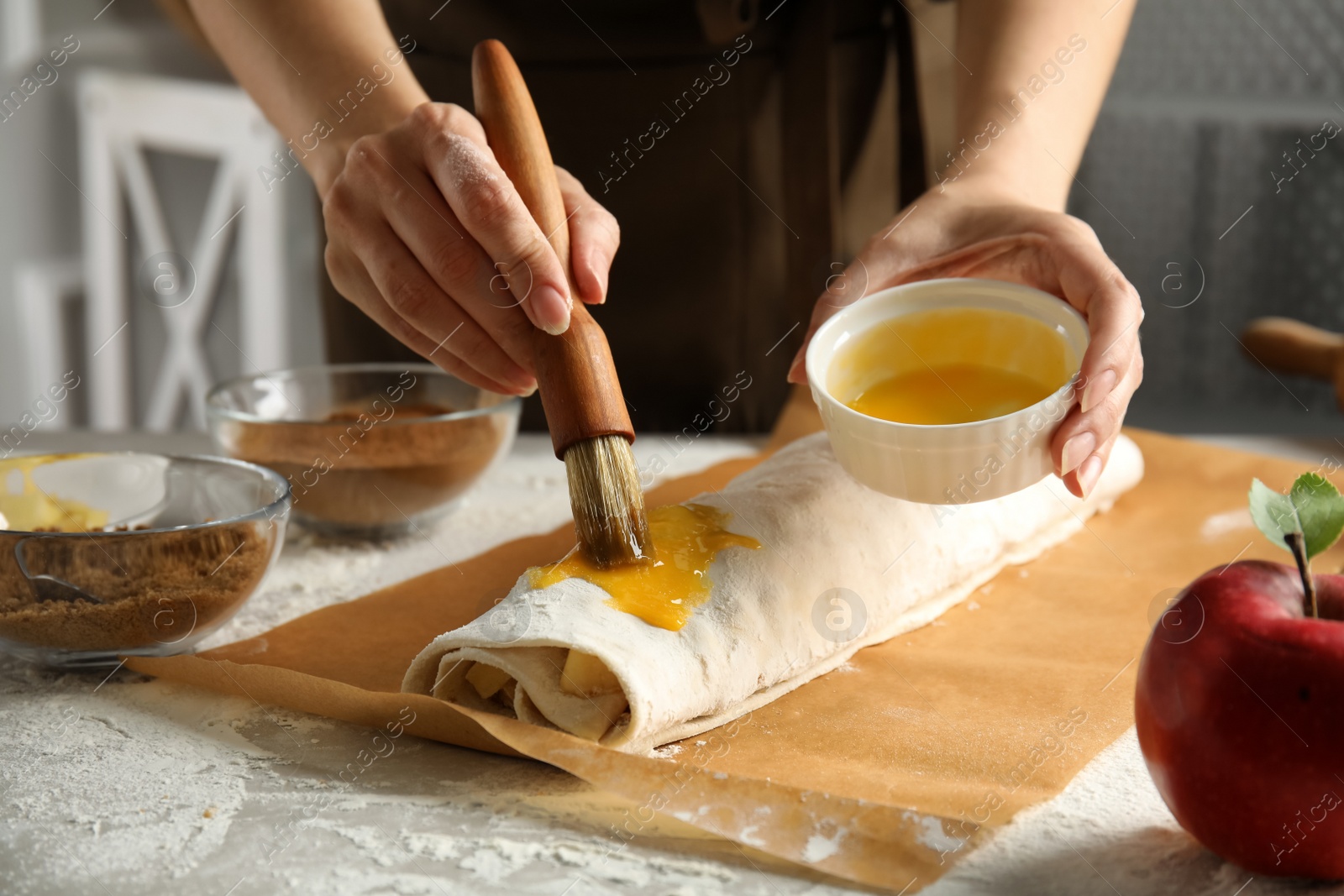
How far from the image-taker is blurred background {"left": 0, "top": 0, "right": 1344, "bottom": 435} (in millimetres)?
3236

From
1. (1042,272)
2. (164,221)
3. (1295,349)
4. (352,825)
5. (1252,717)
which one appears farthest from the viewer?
(164,221)

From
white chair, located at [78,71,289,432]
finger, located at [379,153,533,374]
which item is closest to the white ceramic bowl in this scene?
finger, located at [379,153,533,374]

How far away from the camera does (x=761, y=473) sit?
1.40m

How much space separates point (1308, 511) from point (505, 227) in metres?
0.70

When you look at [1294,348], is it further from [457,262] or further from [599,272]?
[457,262]

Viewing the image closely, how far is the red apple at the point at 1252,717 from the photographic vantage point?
748 mm

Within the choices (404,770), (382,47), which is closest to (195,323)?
(382,47)

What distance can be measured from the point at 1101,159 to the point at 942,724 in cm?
266

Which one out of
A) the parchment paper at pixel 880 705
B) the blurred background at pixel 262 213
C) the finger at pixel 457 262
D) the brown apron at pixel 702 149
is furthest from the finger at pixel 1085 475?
the blurred background at pixel 262 213

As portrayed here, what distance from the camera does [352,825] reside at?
35.4 inches

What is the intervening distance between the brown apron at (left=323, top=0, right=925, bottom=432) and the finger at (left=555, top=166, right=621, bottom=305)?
664 millimetres

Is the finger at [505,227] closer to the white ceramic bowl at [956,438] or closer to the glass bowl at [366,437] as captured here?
the white ceramic bowl at [956,438]

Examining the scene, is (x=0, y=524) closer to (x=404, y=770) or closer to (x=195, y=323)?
(x=404, y=770)

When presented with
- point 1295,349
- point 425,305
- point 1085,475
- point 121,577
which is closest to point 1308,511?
point 1085,475
